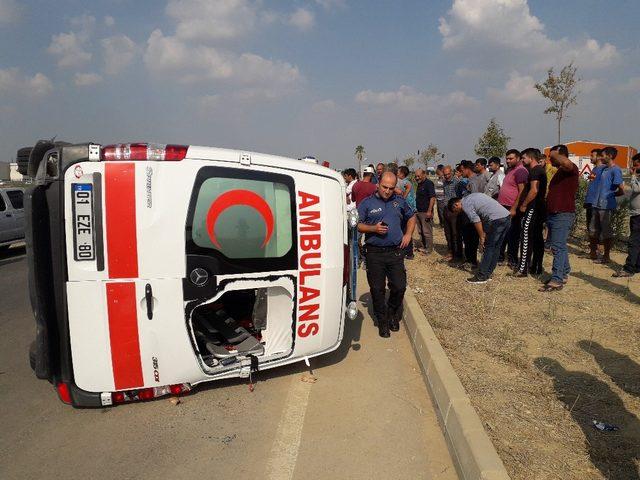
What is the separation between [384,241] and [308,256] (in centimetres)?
145

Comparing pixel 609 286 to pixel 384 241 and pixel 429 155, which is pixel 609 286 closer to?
pixel 384 241

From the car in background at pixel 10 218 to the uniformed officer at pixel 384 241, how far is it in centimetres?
966

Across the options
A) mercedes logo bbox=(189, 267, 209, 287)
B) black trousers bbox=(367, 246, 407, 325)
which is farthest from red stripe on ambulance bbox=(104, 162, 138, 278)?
black trousers bbox=(367, 246, 407, 325)

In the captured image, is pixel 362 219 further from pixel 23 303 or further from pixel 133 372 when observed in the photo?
pixel 23 303

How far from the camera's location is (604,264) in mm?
7539

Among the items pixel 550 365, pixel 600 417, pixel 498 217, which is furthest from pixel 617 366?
pixel 498 217

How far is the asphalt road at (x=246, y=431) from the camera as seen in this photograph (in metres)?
2.66

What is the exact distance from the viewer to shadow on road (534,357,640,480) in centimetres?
253

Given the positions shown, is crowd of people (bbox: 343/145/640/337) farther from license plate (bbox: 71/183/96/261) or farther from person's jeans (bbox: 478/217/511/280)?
license plate (bbox: 71/183/96/261)

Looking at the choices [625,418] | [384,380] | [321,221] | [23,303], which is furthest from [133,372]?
[23,303]

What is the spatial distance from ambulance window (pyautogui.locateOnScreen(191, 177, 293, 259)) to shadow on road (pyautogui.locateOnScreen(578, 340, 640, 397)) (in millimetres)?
2988

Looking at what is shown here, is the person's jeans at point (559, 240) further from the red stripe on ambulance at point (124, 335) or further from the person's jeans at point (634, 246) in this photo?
the red stripe on ambulance at point (124, 335)

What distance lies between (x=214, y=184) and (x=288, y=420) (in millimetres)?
1881

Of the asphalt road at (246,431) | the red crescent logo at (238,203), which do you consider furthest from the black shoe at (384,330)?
the red crescent logo at (238,203)
